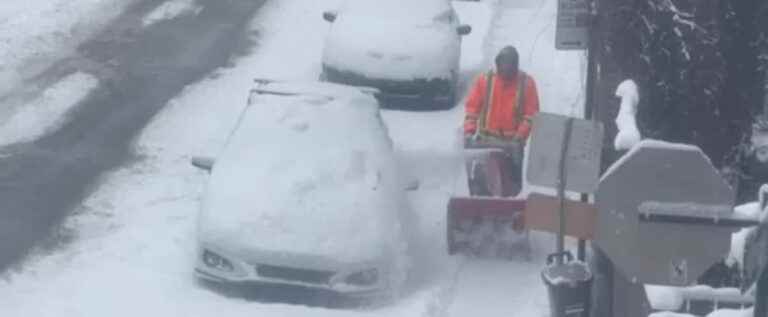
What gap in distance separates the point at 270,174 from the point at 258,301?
44.0 inches

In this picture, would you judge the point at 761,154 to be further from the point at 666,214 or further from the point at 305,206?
the point at 666,214

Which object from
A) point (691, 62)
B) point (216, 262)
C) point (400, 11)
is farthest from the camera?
point (400, 11)

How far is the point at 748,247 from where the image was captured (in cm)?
553

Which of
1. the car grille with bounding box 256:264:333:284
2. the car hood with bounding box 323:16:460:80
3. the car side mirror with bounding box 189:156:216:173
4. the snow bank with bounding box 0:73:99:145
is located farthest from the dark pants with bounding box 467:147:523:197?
the snow bank with bounding box 0:73:99:145

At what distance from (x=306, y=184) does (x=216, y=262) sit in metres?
1.01

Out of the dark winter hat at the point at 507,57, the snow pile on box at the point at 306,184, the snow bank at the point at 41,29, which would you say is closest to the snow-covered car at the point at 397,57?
the snow bank at the point at 41,29

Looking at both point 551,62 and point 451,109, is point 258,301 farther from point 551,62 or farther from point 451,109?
→ point 551,62

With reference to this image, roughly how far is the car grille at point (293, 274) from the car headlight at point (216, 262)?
26cm

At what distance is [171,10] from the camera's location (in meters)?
23.3

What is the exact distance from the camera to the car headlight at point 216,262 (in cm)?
1226

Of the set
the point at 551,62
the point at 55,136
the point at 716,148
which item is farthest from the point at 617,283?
the point at 551,62

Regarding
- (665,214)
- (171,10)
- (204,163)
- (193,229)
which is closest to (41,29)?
(171,10)

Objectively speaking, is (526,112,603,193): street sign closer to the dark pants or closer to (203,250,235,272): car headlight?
(203,250,235,272): car headlight

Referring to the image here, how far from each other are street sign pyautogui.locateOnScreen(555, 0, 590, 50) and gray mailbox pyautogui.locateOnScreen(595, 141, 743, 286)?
6.33 meters
